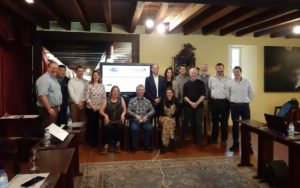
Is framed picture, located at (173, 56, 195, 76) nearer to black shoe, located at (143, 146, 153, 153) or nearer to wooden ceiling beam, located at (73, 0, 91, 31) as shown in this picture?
wooden ceiling beam, located at (73, 0, 91, 31)

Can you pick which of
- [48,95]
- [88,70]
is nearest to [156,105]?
[48,95]

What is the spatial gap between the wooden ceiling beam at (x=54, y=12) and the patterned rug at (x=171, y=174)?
2.48 meters

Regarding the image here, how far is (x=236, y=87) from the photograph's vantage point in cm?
437

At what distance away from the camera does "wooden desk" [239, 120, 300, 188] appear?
2574mm

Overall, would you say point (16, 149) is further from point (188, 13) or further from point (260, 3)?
point (188, 13)

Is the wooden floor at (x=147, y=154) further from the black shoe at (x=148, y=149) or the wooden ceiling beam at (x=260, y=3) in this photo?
the wooden ceiling beam at (x=260, y=3)

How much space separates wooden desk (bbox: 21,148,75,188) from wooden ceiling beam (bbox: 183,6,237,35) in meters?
3.30

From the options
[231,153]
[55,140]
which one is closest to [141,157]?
[231,153]

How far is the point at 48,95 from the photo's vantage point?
Answer: 4016mm

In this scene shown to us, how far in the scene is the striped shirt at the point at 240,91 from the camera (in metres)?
4.36

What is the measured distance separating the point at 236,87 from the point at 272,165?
166 cm

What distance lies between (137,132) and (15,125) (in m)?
1.84

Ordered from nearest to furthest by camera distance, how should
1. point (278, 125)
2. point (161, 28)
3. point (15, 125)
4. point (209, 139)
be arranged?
point (278, 125) → point (15, 125) → point (209, 139) → point (161, 28)

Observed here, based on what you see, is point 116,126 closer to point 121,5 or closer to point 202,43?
point 121,5
